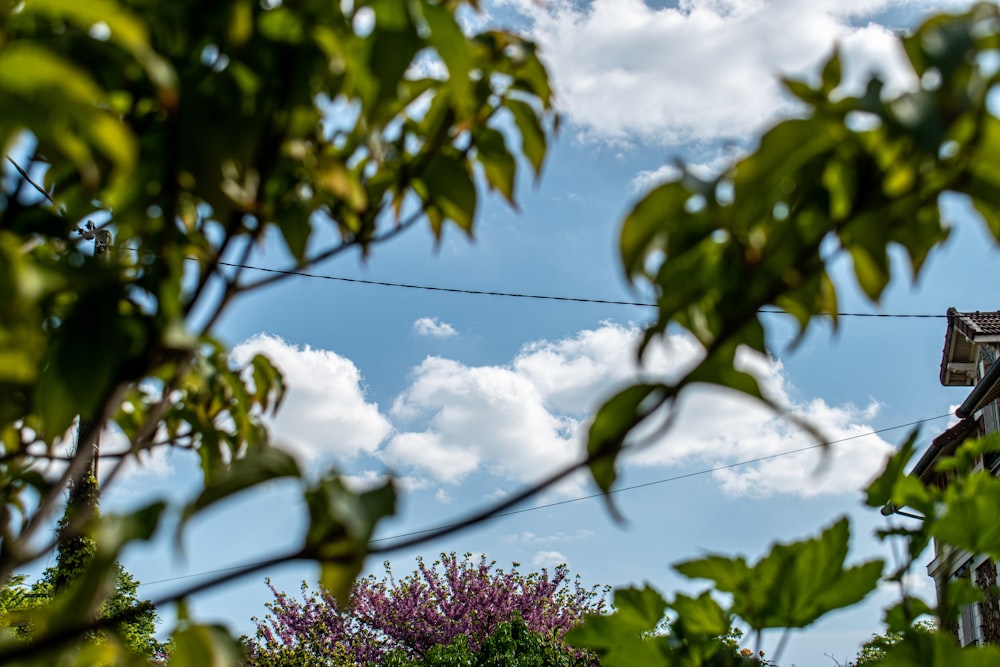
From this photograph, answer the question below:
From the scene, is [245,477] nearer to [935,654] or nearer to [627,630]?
[627,630]

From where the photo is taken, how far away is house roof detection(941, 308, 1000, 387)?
47.2ft

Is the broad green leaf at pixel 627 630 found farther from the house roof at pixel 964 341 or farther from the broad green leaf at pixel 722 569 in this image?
the house roof at pixel 964 341

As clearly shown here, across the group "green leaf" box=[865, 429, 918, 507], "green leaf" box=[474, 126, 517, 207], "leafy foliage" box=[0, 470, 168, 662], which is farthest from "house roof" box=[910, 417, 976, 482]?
"green leaf" box=[474, 126, 517, 207]

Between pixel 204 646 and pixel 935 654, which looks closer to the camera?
pixel 204 646

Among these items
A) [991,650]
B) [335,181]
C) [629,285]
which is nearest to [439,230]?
[335,181]

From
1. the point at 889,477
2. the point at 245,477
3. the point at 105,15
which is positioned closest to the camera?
the point at 105,15

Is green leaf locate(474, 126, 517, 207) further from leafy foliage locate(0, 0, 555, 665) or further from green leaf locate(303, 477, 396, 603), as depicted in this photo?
green leaf locate(303, 477, 396, 603)

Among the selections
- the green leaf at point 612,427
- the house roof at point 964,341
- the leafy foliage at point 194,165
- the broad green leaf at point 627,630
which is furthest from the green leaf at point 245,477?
the house roof at point 964,341

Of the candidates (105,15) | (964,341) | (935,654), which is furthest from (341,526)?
(964,341)

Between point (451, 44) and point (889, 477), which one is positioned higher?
point (451, 44)

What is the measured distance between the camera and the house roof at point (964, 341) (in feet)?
47.2

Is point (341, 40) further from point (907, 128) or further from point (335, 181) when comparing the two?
point (907, 128)

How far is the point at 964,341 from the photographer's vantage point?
16047 millimetres

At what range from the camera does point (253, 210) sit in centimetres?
56
